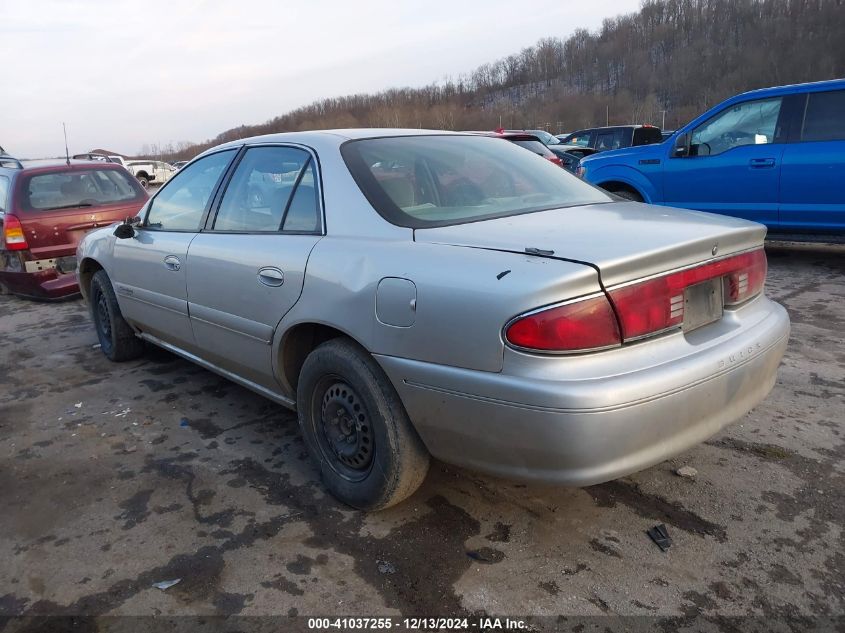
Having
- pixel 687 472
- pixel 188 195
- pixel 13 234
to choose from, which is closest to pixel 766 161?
pixel 687 472

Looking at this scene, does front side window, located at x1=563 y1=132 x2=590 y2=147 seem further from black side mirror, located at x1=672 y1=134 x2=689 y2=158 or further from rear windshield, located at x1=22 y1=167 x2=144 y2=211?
rear windshield, located at x1=22 y1=167 x2=144 y2=211

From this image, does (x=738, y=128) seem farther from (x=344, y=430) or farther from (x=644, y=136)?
(x=644, y=136)

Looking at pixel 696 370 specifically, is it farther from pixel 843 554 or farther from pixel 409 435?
pixel 409 435

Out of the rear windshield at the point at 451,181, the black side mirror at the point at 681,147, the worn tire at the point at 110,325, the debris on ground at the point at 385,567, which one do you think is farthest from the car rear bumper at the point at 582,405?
the black side mirror at the point at 681,147

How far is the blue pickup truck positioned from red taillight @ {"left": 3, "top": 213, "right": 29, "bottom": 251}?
5.84 metres

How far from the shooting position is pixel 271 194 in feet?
10.4

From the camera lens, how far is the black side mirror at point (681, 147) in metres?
7.11

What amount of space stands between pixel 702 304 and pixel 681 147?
547cm

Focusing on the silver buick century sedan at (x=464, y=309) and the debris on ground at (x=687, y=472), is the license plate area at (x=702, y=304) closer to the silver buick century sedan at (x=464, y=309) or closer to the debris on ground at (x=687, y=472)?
the silver buick century sedan at (x=464, y=309)

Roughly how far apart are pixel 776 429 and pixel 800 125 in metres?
4.32

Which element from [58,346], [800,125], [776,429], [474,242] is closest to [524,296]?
[474,242]

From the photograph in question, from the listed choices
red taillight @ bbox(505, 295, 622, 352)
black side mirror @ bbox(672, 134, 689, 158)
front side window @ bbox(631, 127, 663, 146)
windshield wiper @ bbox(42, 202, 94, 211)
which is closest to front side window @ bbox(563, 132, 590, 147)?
front side window @ bbox(631, 127, 663, 146)

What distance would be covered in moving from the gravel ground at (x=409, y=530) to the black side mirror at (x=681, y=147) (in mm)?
3999

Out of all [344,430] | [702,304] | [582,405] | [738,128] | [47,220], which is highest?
[738,128]
